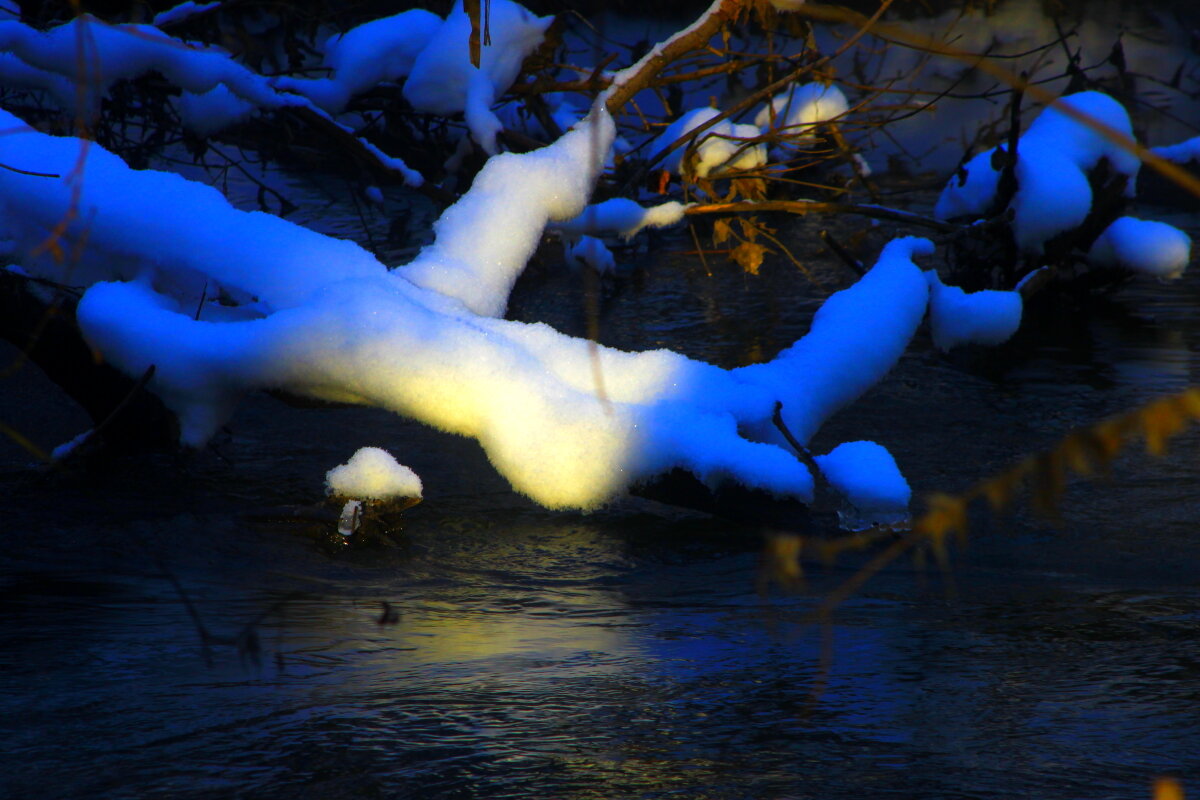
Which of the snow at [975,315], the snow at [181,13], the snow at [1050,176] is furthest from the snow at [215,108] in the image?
the snow at [1050,176]

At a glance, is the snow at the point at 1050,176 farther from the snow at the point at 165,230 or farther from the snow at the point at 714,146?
the snow at the point at 165,230

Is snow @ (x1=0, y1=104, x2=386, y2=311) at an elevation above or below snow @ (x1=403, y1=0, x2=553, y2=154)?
below

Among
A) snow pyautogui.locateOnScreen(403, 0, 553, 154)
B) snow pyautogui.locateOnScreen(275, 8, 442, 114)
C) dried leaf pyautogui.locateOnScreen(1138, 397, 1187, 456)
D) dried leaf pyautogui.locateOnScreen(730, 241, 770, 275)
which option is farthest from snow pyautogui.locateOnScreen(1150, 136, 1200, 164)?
dried leaf pyautogui.locateOnScreen(1138, 397, 1187, 456)

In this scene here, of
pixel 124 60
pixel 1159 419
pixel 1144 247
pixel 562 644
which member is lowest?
pixel 562 644

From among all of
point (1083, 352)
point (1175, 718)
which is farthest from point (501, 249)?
point (1083, 352)

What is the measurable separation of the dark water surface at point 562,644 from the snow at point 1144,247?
1.96 m

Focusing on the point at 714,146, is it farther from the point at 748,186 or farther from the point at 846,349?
the point at 846,349

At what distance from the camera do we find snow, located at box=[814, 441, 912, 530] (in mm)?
3916

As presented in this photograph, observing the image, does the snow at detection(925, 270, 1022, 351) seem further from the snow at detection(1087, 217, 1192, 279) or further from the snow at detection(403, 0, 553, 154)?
the snow at detection(1087, 217, 1192, 279)

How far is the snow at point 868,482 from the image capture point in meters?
3.92

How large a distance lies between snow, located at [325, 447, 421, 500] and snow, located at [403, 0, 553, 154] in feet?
6.39

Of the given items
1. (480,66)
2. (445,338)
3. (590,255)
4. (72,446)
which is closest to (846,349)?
(445,338)

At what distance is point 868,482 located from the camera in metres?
3.93

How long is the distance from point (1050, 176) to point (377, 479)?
445 centimetres
